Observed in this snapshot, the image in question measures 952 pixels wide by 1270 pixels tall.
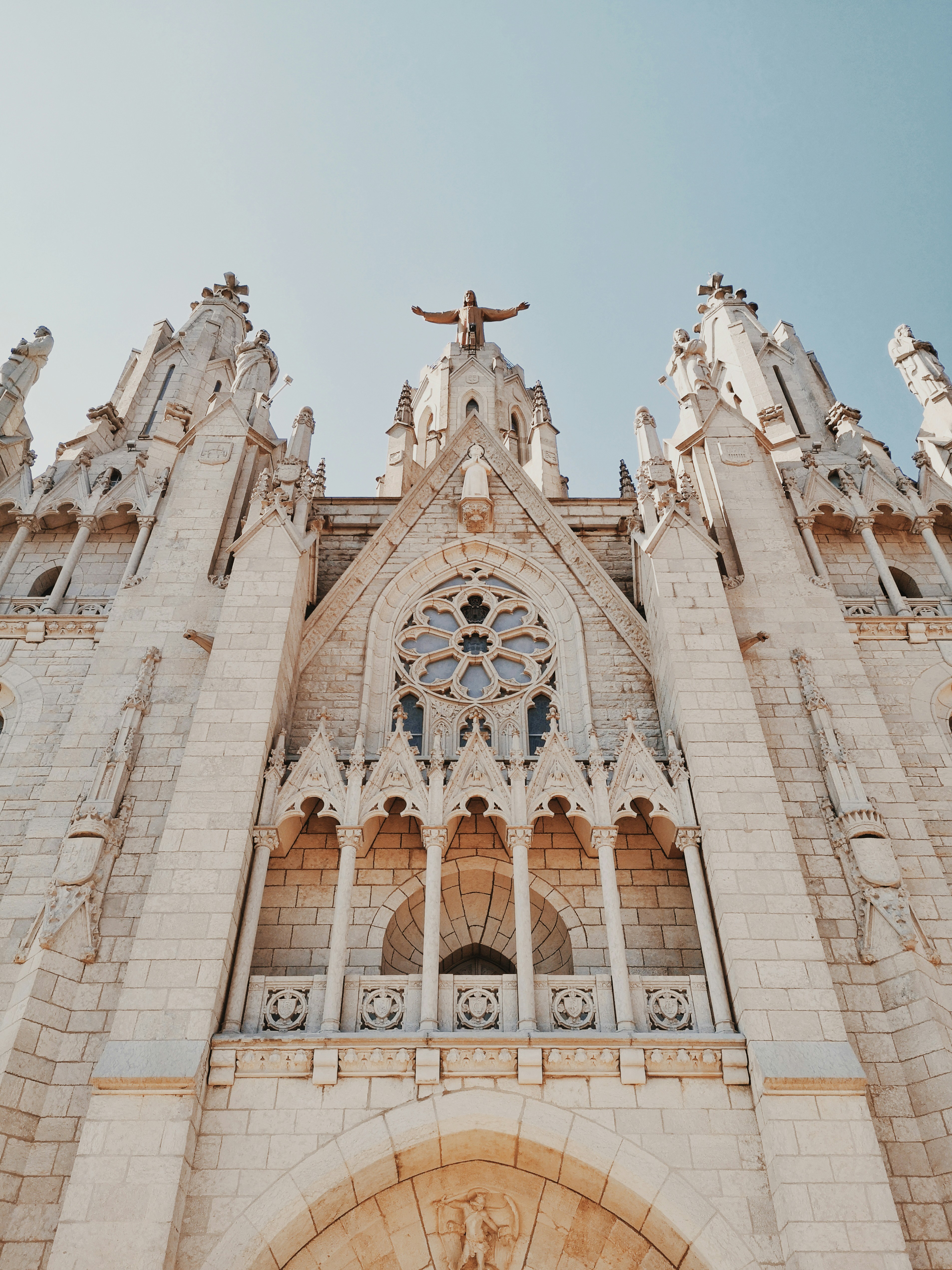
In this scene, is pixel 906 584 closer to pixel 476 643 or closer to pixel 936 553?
pixel 936 553

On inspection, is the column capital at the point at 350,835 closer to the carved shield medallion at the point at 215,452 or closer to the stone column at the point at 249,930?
the stone column at the point at 249,930

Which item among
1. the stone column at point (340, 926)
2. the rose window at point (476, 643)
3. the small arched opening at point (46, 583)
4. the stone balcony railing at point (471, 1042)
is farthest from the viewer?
the small arched opening at point (46, 583)

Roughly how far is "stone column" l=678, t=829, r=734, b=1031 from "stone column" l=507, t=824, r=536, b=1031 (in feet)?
5.38

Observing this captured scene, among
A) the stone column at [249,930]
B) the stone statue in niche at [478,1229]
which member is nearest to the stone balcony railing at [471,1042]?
the stone column at [249,930]

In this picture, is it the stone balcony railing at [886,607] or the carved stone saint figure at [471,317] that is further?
the carved stone saint figure at [471,317]

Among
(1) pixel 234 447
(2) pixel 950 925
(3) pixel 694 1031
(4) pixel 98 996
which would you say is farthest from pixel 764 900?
(1) pixel 234 447

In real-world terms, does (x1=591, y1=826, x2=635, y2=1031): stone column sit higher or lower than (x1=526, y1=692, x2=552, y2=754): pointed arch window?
lower

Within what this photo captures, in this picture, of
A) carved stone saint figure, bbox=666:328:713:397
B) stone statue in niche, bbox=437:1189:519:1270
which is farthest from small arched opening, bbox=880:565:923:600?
stone statue in niche, bbox=437:1189:519:1270

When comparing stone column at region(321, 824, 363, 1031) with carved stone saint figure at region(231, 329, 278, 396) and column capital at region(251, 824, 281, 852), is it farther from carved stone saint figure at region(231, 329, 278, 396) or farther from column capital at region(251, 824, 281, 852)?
carved stone saint figure at region(231, 329, 278, 396)

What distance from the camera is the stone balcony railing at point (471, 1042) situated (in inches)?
352

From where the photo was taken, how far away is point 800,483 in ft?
56.9

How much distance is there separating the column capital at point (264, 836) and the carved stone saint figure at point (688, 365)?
1157 centimetres

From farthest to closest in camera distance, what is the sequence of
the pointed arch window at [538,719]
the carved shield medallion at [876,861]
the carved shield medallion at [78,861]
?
the pointed arch window at [538,719] < the carved shield medallion at [876,861] < the carved shield medallion at [78,861]

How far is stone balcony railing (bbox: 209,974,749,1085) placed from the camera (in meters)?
8.95
